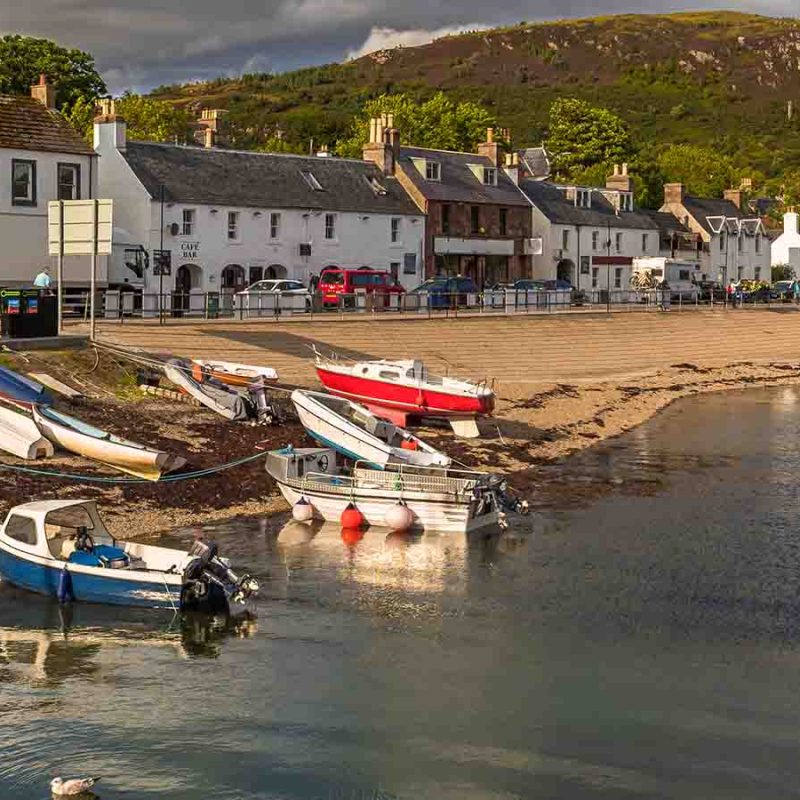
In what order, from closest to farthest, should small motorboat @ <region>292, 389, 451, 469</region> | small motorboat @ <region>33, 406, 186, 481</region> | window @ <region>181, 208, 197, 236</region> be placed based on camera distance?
small motorboat @ <region>33, 406, 186, 481</region>, small motorboat @ <region>292, 389, 451, 469</region>, window @ <region>181, 208, 197, 236</region>

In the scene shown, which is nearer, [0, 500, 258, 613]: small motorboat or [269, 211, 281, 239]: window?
[0, 500, 258, 613]: small motorboat

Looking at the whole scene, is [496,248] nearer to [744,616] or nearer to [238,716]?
[744,616]

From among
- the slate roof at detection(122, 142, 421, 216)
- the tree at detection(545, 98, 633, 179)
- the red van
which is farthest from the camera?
the tree at detection(545, 98, 633, 179)

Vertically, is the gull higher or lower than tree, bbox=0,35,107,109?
lower

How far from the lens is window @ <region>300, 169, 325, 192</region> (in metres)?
81.6

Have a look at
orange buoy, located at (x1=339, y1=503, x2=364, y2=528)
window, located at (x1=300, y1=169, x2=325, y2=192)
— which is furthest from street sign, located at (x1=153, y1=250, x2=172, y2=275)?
orange buoy, located at (x1=339, y1=503, x2=364, y2=528)

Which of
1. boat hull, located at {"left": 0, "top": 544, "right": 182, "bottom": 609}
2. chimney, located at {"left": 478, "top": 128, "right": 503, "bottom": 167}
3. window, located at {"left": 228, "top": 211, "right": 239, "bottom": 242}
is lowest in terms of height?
boat hull, located at {"left": 0, "top": 544, "right": 182, "bottom": 609}

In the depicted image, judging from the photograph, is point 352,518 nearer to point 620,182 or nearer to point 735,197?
point 620,182

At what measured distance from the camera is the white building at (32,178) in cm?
5894

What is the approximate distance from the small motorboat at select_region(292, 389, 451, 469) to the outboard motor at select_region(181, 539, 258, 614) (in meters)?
10.4

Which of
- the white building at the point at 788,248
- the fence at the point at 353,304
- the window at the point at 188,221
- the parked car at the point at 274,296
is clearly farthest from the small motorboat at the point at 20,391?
the white building at the point at 788,248

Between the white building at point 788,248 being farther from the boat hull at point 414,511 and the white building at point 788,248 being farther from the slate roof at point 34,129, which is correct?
the boat hull at point 414,511

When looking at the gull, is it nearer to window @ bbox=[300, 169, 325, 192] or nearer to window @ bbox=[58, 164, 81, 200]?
window @ bbox=[58, 164, 81, 200]

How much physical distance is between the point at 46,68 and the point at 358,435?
7874cm
